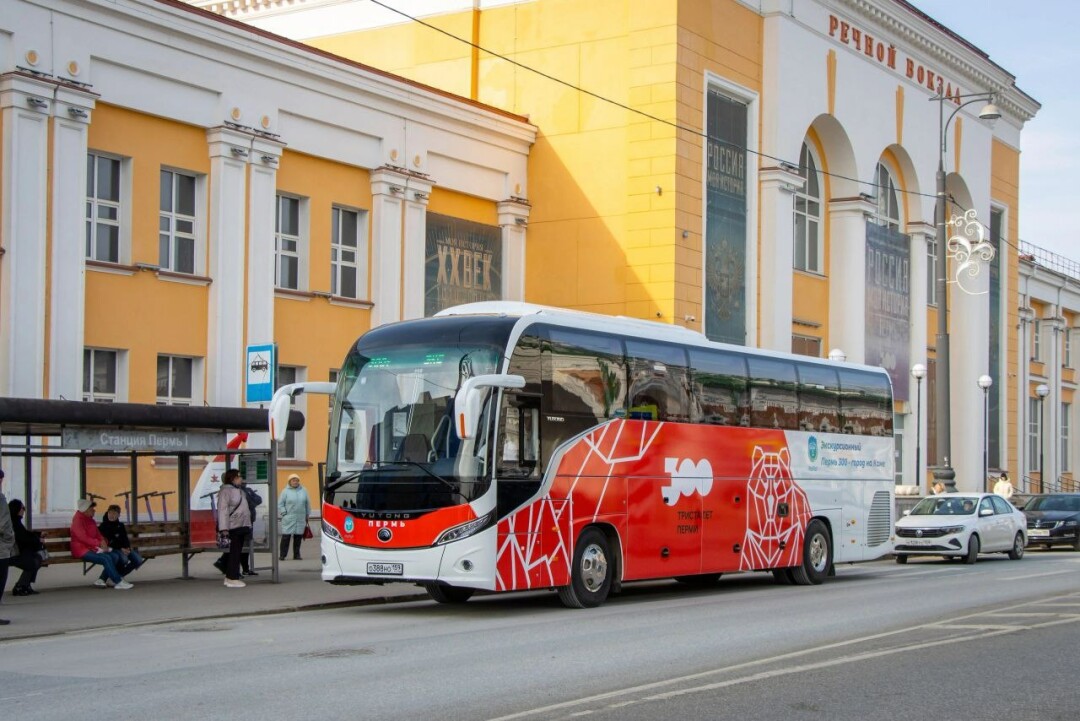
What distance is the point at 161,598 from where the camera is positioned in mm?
18672

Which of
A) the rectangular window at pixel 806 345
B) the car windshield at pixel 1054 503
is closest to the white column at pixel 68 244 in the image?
the rectangular window at pixel 806 345

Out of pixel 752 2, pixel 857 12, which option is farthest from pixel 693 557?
pixel 857 12

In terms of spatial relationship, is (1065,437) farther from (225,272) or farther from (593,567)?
(593,567)

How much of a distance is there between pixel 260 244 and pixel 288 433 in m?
3.96

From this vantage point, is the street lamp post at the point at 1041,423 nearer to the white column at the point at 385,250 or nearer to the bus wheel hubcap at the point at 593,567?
the white column at the point at 385,250

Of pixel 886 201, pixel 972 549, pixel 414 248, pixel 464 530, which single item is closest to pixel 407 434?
pixel 464 530

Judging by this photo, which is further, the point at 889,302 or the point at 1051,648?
the point at 889,302

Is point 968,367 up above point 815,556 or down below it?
above

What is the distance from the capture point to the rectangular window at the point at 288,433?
29.6 meters

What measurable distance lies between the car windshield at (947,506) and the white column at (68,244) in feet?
57.0

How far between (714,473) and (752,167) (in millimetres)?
20106

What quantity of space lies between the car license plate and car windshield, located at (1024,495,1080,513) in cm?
2448

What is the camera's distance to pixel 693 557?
1995cm

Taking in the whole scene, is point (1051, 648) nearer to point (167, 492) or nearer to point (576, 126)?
point (167, 492)
